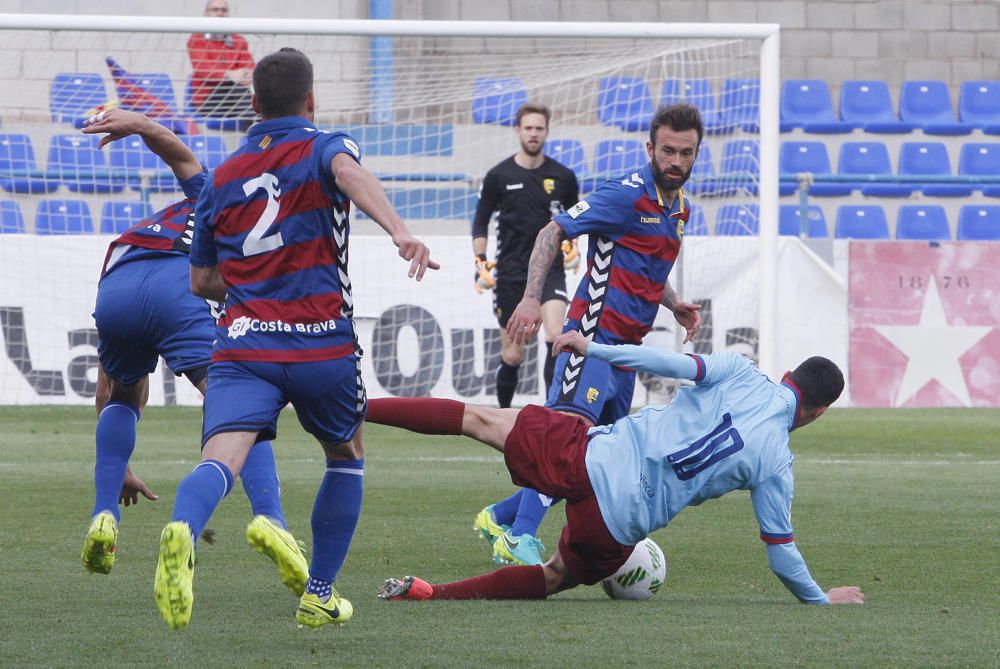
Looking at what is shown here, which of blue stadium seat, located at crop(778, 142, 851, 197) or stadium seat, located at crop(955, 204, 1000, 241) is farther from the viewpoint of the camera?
blue stadium seat, located at crop(778, 142, 851, 197)

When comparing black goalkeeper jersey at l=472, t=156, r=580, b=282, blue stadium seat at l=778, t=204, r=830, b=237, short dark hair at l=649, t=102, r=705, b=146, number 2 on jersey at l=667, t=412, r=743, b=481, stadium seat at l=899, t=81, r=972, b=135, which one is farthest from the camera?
stadium seat at l=899, t=81, r=972, b=135

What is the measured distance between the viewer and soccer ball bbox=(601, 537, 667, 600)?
16.6 feet

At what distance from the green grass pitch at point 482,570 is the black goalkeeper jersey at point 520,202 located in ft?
4.58

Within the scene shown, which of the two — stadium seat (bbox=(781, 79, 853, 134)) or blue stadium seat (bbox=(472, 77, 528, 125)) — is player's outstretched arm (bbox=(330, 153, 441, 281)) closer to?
blue stadium seat (bbox=(472, 77, 528, 125))

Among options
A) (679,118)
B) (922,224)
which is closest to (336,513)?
(679,118)

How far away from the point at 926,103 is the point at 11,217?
438 inches

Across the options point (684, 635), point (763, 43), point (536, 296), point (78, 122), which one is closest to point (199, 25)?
point (78, 122)

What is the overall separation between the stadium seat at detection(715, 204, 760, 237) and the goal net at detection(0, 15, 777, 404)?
2 cm

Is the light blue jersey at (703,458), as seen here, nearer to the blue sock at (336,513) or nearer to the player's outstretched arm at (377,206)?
the blue sock at (336,513)

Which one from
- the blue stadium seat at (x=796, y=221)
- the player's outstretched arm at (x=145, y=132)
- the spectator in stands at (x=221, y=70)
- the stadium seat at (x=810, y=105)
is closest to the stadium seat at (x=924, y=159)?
the stadium seat at (x=810, y=105)

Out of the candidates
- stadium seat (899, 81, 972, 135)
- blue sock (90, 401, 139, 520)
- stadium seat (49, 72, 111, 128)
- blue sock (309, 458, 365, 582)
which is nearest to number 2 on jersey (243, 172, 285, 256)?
blue sock (309, 458, 365, 582)

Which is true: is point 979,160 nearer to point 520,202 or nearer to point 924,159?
point 924,159

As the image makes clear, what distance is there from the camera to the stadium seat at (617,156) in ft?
44.4

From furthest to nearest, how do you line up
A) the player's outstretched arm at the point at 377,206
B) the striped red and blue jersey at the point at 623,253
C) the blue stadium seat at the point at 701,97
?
the blue stadium seat at the point at 701,97 → the striped red and blue jersey at the point at 623,253 → the player's outstretched arm at the point at 377,206
